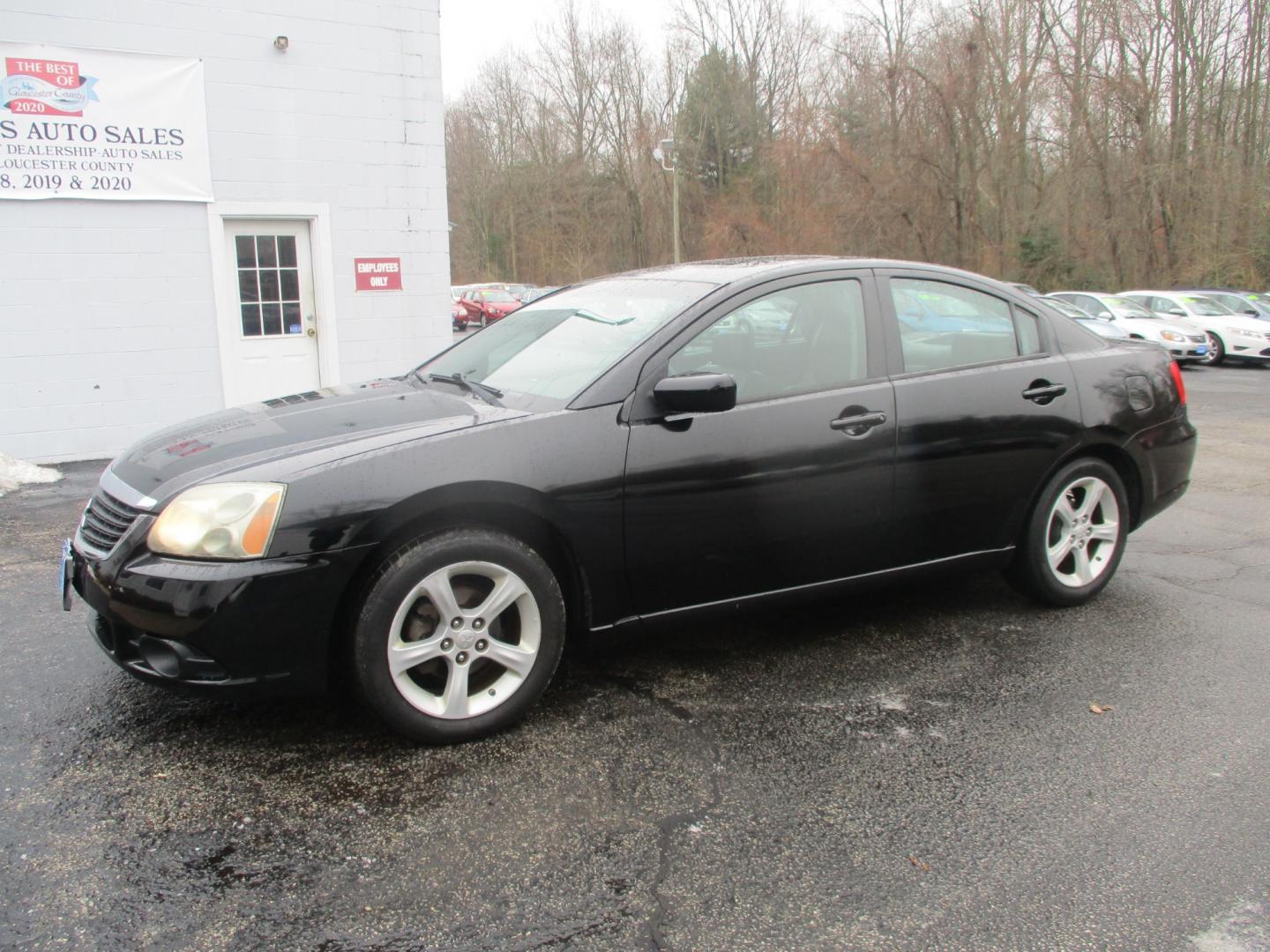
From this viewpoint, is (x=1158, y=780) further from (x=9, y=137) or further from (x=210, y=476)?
(x=9, y=137)

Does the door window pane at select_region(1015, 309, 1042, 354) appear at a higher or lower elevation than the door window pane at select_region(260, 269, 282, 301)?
lower

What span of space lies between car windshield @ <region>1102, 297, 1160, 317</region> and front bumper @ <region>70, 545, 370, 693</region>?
20.1 meters

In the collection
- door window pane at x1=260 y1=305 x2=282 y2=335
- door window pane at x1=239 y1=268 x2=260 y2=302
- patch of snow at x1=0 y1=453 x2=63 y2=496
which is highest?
door window pane at x1=239 y1=268 x2=260 y2=302

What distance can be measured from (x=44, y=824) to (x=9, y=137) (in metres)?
7.40

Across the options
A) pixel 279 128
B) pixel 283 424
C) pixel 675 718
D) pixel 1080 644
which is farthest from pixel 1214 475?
pixel 279 128

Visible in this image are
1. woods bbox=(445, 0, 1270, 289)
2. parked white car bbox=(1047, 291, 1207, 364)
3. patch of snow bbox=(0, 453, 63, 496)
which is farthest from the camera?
woods bbox=(445, 0, 1270, 289)

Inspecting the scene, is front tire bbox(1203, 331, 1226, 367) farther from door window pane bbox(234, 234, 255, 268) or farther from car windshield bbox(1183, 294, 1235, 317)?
door window pane bbox(234, 234, 255, 268)

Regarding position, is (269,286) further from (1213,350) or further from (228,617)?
(1213,350)

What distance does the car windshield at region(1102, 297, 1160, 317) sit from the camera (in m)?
19.6

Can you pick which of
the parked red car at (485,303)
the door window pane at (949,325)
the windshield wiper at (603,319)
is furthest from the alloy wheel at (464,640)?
the parked red car at (485,303)

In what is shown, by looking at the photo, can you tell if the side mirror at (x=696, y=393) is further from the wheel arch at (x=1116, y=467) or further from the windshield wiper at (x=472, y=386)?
the wheel arch at (x=1116, y=467)

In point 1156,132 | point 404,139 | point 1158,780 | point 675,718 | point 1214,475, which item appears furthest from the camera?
point 1156,132

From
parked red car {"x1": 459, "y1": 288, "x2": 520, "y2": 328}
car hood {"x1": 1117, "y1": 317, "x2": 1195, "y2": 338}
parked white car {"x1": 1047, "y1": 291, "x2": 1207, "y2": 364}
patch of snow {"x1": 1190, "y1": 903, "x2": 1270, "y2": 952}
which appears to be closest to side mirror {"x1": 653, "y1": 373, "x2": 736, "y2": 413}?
patch of snow {"x1": 1190, "y1": 903, "x2": 1270, "y2": 952}

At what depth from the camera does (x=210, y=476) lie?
2951 millimetres
